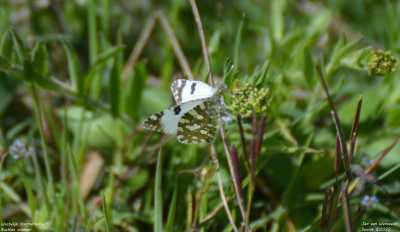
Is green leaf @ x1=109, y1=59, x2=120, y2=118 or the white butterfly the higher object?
green leaf @ x1=109, y1=59, x2=120, y2=118

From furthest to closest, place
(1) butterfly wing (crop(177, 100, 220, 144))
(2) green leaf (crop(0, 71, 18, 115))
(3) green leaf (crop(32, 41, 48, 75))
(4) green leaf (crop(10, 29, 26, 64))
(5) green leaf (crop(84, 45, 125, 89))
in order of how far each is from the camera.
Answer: (2) green leaf (crop(0, 71, 18, 115)) → (5) green leaf (crop(84, 45, 125, 89)) → (3) green leaf (crop(32, 41, 48, 75)) → (4) green leaf (crop(10, 29, 26, 64)) → (1) butterfly wing (crop(177, 100, 220, 144))

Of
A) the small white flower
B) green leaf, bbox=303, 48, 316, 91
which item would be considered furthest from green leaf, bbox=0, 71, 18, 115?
the small white flower

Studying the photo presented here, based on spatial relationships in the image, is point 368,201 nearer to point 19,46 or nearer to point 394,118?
point 394,118

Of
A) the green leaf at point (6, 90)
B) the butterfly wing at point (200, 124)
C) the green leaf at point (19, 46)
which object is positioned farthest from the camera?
the green leaf at point (6, 90)

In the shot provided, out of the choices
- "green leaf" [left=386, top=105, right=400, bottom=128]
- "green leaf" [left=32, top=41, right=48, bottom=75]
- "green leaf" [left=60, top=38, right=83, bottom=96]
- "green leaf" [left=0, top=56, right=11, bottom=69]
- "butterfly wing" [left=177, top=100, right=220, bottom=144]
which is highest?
"green leaf" [left=60, top=38, right=83, bottom=96]

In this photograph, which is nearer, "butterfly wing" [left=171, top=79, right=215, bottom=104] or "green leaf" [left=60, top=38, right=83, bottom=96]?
"butterfly wing" [left=171, top=79, right=215, bottom=104]

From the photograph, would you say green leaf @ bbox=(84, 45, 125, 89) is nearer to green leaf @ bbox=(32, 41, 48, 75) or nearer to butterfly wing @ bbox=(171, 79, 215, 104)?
green leaf @ bbox=(32, 41, 48, 75)

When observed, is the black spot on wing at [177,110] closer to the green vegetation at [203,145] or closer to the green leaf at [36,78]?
the green vegetation at [203,145]

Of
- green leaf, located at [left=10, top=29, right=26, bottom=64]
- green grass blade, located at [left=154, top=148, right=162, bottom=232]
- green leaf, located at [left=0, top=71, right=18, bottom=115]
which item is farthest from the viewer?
green leaf, located at [left=0, top=71, right=18, bottom=115]

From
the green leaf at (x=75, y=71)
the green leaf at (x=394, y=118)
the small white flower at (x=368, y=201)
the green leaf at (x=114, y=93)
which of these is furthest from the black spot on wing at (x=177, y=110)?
the green leaf at (x=394, y=118)
